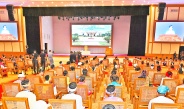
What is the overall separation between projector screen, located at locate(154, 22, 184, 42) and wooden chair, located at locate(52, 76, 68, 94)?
39.8 feet

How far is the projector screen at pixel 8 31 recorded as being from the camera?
53.3 feet

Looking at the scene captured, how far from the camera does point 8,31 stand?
1631 cm

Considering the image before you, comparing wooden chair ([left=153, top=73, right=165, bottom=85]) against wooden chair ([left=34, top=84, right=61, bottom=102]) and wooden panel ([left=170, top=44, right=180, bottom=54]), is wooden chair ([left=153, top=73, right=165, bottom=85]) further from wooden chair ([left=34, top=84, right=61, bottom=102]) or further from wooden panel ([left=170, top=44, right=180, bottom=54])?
wooden panel ([left=170, top=44, right=180, bottom=54])

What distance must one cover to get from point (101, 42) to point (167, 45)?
7.33m

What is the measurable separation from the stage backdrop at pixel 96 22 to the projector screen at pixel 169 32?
522 cm

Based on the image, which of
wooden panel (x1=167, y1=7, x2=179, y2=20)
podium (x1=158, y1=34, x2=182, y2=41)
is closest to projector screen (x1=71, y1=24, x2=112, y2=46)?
podium (x1=158, y1=34, x2=182, y2=41)

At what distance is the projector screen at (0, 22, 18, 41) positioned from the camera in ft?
53.3

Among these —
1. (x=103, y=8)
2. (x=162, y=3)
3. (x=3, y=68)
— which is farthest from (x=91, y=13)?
(x=3, y=68)

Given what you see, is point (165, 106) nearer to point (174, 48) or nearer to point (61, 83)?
point (61, 83)

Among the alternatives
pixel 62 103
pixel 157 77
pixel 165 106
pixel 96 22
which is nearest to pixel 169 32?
pixel 96 22

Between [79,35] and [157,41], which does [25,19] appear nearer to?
[79,35]

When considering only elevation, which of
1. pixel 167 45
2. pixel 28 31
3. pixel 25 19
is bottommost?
pixel 167 45

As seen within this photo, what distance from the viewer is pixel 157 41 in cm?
1517

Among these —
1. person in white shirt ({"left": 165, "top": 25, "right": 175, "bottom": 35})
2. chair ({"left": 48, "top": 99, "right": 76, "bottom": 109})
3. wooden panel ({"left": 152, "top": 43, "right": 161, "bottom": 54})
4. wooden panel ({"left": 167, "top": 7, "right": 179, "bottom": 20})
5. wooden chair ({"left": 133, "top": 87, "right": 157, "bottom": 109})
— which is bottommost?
wooden chair ({"left": 133, "top": 87, "right": 157, "bottom": 109})
